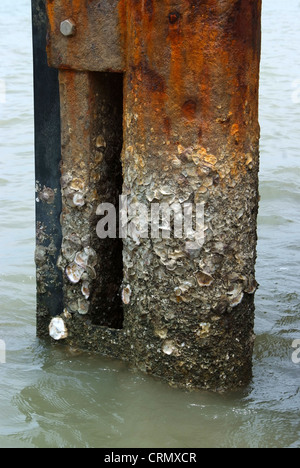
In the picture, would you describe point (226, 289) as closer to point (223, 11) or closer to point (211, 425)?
point (211, 425)

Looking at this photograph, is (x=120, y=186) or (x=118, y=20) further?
(x=120, y=186)

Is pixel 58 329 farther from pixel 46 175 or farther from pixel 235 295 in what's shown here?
pixel 235 295

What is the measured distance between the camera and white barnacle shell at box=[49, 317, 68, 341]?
3830 mm

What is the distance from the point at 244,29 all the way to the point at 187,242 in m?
0.99

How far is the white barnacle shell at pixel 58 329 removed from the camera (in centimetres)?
383

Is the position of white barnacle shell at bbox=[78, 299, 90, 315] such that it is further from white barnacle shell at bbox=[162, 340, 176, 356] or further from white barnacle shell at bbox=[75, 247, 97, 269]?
white barnacle shell at bbox=[162, 340, 176, 356]

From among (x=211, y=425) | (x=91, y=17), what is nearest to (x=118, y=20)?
(x=91, y=17)

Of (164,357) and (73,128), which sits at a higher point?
(73,128)
